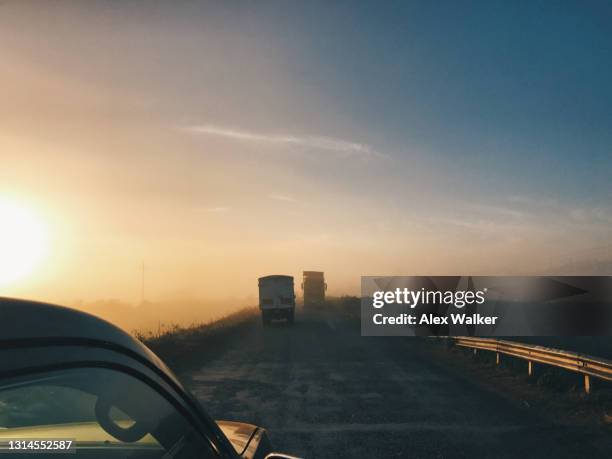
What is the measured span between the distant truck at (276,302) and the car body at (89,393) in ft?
120

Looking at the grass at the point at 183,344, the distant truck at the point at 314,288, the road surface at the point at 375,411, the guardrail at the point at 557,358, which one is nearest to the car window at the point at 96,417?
the road surface at the point at 375,411

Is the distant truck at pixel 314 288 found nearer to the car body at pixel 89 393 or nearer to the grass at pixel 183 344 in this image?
the grass at pixel 183 344

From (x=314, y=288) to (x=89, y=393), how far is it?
58598mm

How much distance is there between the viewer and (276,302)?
38.7 meters

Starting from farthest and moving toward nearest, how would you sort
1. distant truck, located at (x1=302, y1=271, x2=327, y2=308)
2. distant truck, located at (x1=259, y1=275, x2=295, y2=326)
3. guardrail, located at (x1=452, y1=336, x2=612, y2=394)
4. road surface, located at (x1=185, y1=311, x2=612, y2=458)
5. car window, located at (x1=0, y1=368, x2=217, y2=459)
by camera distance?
distant truck, located at (x1=302, y1=271, x2=327, y2=308)
distant truck, located at (x1=259, y1=275, x2=295, y2=326)
guardrail, located at (x1=452, y1=336, x2=612, y2=394)
road surface, located at (x1=185, y1=311, x2=612, y2=458)
car window, located at (x1=0, y1=368, x2=217, y2=459)

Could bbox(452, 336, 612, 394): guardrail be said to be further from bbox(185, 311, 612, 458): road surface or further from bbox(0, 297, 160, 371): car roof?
bbox(0, 297, 160, 371): car roof

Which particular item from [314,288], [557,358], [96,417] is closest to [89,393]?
[96,417]

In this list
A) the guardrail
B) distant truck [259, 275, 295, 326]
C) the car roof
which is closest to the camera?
the car roof

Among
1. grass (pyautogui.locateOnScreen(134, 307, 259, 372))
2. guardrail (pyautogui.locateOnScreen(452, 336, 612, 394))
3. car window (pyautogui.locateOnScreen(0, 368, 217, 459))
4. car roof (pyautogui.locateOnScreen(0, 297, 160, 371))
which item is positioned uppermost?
car roof (pyautogui.locateOnScreen(0, 297, 160, 371))

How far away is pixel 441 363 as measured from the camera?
17031mm

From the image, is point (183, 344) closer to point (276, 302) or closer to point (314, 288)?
point (276, 302)

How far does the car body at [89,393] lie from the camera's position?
148 cm

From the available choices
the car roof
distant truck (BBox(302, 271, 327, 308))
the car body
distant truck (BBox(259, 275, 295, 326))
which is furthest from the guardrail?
distant truck (BBox(302, 271, 327, 308))

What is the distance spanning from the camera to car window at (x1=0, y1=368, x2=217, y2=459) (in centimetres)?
164
